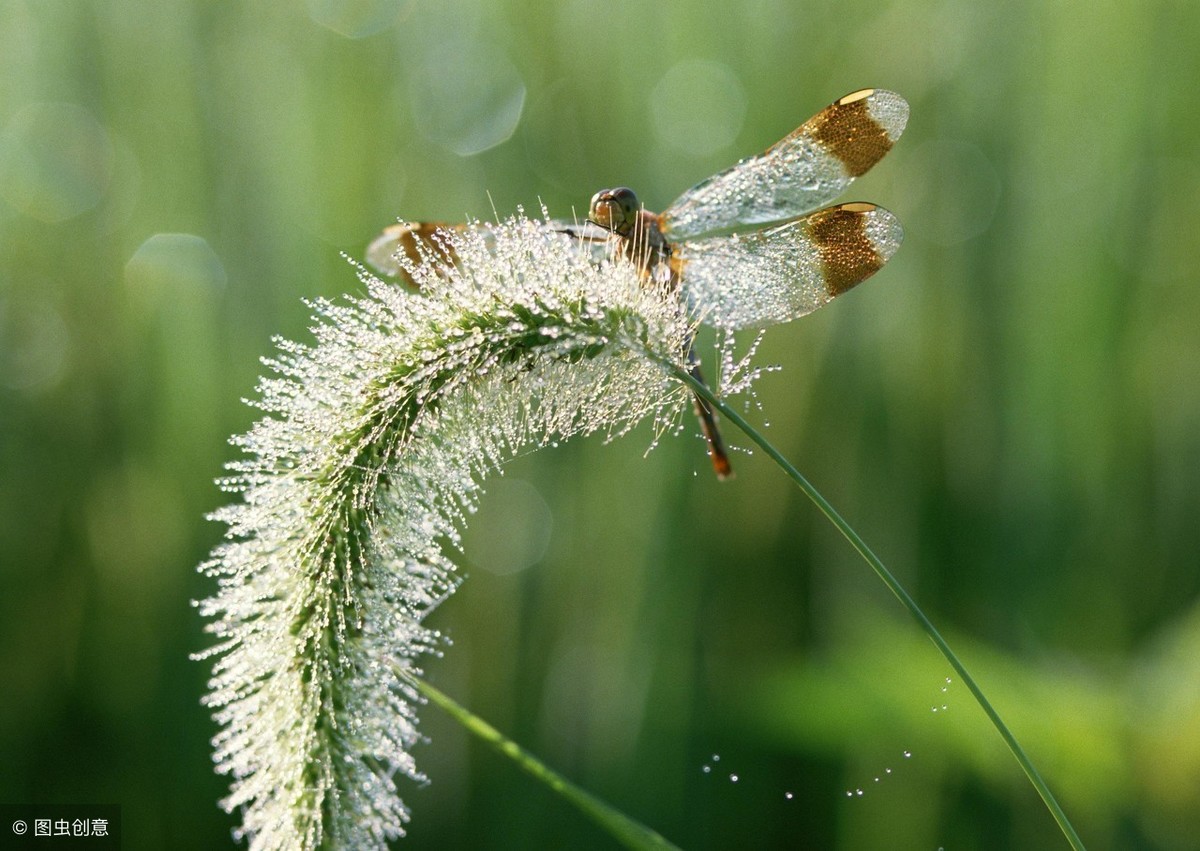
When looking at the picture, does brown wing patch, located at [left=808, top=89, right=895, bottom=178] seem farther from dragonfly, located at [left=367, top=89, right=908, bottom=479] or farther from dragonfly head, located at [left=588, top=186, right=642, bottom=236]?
dragonfly head, located at [left=588, top=186, right=642, bottom=236]

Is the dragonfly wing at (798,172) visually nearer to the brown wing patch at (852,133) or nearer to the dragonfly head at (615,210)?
the brown wing patch at (852,133)

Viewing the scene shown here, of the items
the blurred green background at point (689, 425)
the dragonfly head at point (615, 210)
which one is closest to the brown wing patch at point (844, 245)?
the dragonfly head at point (615, 210)

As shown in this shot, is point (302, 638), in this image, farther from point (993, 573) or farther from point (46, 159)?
point (46, 159)

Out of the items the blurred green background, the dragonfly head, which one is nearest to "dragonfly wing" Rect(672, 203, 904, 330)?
the dragonfly head

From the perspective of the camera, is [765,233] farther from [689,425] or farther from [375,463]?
[689,425]

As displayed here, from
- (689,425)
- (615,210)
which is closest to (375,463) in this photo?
(615,210)
